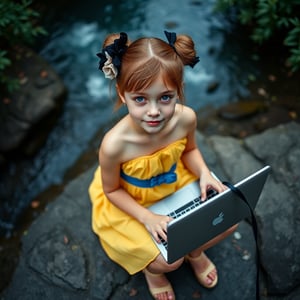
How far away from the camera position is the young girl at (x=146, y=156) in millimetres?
1545

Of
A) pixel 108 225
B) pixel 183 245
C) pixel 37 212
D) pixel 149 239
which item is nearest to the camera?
pixel 183 245

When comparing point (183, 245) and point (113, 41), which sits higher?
point (113, 41)

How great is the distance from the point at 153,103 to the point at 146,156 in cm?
40

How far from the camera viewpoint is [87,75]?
14.8ft

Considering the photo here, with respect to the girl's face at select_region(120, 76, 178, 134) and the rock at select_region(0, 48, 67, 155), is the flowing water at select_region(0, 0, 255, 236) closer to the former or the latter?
the rock at select_region(0, 48, 67, 155)

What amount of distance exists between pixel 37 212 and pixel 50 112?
1114 millimetres

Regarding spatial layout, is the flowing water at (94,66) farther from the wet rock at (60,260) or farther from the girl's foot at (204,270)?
the girl's foot at (204,270)

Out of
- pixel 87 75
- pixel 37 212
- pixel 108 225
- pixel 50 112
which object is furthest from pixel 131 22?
pixel 108 225

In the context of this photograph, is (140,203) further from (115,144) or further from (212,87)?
(212,87)

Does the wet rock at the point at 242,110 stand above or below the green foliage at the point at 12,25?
below

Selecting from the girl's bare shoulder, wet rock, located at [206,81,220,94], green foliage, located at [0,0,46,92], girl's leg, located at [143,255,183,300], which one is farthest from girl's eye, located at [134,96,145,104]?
wet rock, located at [206,81,220,94]

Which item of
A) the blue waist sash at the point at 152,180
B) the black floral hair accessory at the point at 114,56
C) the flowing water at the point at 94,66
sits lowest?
the flowing water at the point at 94,66

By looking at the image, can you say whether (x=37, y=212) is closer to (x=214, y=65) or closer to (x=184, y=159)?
(x=184, y=159)

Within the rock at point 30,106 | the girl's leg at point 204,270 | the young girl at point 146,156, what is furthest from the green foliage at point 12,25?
the girl's leg at point 204,270
